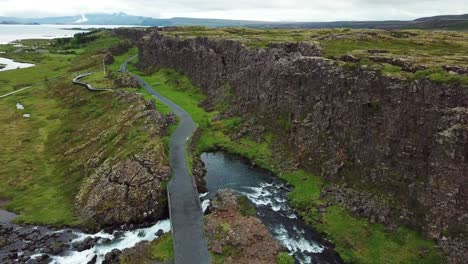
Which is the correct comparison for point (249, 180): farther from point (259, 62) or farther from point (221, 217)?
point (259, 62)

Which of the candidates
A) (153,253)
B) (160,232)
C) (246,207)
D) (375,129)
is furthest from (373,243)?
(160,232)

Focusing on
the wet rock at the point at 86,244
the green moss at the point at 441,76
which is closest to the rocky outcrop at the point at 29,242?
the wet rock at the point at 86,244

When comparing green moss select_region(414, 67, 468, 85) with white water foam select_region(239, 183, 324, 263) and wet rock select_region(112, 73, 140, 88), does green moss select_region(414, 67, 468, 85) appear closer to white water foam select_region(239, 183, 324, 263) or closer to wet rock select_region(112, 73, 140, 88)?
white water foam select_region(239, 183, 324, 263)

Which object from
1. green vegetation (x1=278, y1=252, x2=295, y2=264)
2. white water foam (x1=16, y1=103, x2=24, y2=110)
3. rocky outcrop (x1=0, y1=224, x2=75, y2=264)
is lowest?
rocky outcrop (x1=0, y1=224, x2=75, y2=264)

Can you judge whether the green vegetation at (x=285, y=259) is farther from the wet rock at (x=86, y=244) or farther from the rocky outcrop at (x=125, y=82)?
the rocky outcrop at (x=125, y=82)

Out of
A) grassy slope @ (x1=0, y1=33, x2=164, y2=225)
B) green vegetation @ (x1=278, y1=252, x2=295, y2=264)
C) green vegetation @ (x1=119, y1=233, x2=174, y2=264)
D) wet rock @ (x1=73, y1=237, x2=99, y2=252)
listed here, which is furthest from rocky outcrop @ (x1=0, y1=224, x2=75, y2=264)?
green vegetation @ (x1=278, y1=252, x2=295, y2=264)

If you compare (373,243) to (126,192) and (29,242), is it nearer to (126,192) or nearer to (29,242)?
(126,192)

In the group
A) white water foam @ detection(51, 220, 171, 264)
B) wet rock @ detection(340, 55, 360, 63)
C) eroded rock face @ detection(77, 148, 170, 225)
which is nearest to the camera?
white water foam @ detection(51, 220, 171, 264)
